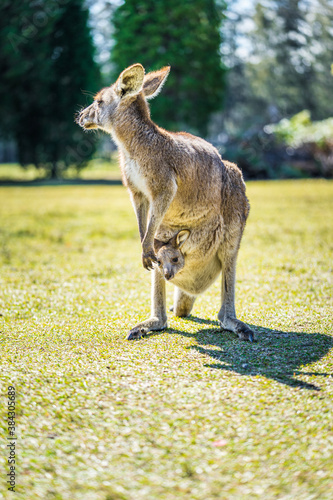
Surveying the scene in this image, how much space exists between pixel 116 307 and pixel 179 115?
821 inches

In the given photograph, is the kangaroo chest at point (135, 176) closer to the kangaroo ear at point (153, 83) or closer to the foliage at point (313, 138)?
the kangaroo ear at point (153, 83)

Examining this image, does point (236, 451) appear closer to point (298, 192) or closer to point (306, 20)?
point (298, 192)

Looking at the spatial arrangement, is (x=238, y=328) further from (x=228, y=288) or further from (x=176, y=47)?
(x=176, y=47)

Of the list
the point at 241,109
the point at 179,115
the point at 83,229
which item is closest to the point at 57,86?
the point at 179,115

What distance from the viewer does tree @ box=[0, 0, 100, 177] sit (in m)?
18.0

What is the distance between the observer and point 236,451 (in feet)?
6.14

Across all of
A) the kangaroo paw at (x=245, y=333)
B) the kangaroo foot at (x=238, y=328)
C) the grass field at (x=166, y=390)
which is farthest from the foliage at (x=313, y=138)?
the kangaroo paw at (x=245, y=333)

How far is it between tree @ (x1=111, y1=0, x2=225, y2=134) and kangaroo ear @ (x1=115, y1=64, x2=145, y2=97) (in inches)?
745

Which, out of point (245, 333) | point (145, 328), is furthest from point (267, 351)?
point (145, 328)

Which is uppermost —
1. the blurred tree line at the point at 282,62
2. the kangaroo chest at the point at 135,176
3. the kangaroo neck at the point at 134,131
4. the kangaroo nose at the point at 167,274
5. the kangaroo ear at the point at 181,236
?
the kangaroo neck at the point at 134,131

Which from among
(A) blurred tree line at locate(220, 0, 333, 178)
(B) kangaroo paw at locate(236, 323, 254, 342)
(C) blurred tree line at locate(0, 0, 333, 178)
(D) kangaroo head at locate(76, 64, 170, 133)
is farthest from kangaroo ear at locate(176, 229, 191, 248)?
(A) blurred tree line at locate(220, 0, 333, 178)

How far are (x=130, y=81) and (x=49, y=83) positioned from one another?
17369 mm

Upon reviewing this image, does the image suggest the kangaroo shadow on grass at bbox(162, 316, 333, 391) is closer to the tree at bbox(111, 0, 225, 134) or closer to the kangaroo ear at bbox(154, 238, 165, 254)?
the kangaroo ear at bbox(154, 238, 165, 254)

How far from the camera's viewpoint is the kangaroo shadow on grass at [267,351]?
102 inches
